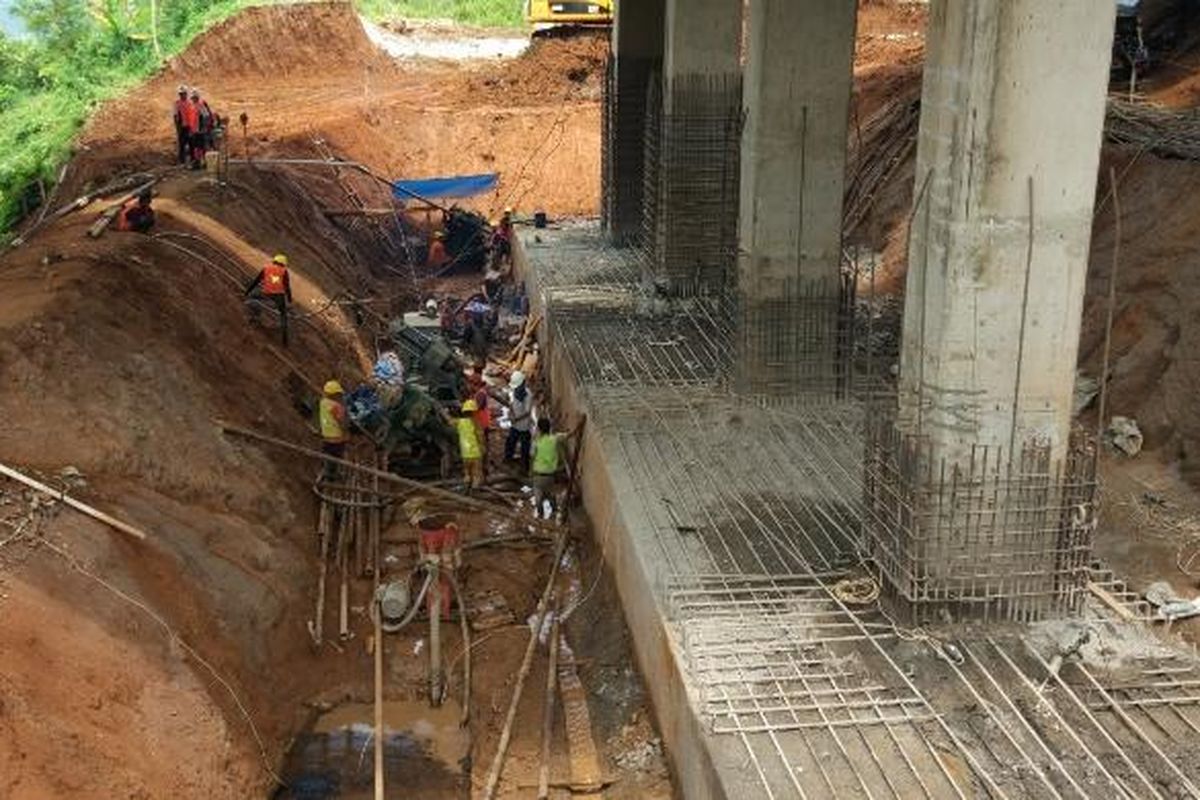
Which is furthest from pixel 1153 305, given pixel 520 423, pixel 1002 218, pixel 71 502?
pixel 71 502

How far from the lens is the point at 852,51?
1216 centimetres

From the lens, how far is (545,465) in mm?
13227

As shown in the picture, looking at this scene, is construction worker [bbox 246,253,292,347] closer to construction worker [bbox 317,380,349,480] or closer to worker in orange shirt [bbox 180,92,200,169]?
construction worker [bbox 317,380,349,480]

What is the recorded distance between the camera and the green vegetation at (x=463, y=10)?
4619 centimetres

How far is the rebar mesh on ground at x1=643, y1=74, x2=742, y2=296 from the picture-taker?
16.1 metres

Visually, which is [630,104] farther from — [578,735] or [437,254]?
[578,735]

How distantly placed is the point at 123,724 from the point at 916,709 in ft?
17.9

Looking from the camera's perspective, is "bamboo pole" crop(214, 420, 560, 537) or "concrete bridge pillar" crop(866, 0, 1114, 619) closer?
"concrete bridge pillar" crop(866, 0, 1114, 619)

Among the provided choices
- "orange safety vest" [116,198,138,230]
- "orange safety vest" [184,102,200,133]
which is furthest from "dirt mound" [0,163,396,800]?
"orange safety vest" [184,102,200,133]

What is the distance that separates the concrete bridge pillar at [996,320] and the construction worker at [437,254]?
15913 mm

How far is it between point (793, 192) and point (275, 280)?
270 inches

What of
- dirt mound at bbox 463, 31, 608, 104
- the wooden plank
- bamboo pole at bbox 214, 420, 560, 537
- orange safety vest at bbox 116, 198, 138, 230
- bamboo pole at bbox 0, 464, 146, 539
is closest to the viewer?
the wooden plank

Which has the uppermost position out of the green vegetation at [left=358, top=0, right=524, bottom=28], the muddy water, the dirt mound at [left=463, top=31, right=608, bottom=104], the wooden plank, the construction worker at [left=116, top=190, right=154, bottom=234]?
the green vegetation at [left=358, top=0, right=524, bottom=28]

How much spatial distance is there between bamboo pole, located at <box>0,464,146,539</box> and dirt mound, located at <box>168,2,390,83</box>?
2743cm
